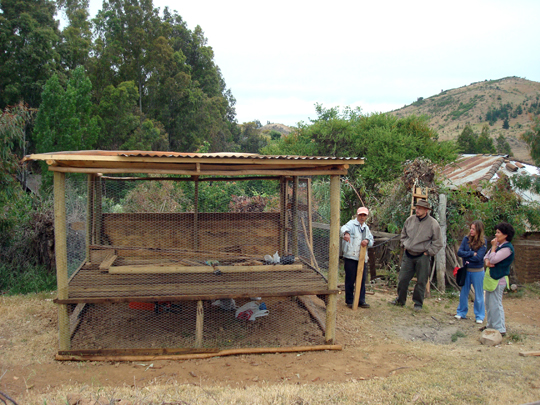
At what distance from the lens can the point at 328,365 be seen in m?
4.83

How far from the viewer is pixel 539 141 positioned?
14.0 m

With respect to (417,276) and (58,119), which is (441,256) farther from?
(58,119)

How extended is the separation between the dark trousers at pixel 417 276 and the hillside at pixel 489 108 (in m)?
34.3

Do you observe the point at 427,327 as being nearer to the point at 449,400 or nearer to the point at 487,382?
the point at 487,382

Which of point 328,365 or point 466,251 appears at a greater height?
point 466,251

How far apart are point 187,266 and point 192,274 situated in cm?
18

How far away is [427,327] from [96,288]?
478 centimetres

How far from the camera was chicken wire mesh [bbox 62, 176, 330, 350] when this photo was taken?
17.8 feet

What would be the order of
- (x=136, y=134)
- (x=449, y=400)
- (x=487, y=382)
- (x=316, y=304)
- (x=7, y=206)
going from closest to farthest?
(x=449, y=400) < (x=487, y=382) < (x=316, y=304) < (x=7, y=206) < (x=136, y=134)

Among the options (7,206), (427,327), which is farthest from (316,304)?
(7,206)

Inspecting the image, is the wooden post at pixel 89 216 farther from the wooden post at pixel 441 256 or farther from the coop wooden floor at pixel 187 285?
the wooden post at pixel 441 256

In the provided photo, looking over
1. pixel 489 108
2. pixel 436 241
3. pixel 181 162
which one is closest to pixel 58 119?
pixel 181 162

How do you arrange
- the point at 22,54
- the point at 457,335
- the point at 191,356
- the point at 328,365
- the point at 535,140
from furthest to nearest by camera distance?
the point at 22,54 < the point at 535,140 < the point at 457,335 < the point at 191,356 < the point at 328,365

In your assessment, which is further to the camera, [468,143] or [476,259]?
[468,143]
